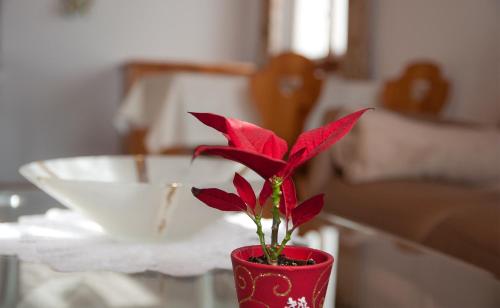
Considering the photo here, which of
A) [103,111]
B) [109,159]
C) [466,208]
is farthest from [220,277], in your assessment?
[103,111]

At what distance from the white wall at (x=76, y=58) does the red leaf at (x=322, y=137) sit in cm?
455

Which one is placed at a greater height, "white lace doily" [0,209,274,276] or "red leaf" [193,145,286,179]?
"red leaf" [193,145,286,179]

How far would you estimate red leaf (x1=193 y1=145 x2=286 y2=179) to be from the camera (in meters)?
0.39

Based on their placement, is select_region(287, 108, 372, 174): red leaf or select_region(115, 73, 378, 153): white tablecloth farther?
select_region(115, 73, 378, 153): white tablecloth

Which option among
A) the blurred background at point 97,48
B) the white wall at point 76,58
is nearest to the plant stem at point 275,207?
the blurred background at point 97,48

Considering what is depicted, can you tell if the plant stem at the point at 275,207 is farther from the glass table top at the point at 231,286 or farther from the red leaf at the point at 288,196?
the glass table top at the point at 231,286

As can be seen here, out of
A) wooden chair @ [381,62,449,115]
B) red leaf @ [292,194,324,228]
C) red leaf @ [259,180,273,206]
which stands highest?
red leaf @ [259,180,273,206]

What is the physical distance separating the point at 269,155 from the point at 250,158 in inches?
1.6

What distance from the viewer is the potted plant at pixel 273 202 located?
0.42 metres

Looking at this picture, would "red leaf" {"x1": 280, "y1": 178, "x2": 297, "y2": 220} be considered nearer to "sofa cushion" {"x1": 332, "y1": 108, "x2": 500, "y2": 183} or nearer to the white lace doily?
the white lace doily

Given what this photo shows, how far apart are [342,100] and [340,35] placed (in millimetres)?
1398

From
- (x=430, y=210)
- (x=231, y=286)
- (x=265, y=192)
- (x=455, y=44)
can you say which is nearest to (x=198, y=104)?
(x=455, y=44)

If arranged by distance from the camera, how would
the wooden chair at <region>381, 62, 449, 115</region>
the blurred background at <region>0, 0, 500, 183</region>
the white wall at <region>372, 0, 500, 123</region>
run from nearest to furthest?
the white wall at <region>372, 0, 500, 123</region>
the wooden chair at <region>381, 62, 449, 115</region>
the blurred background at <region>0, 0, 500, 183</region>

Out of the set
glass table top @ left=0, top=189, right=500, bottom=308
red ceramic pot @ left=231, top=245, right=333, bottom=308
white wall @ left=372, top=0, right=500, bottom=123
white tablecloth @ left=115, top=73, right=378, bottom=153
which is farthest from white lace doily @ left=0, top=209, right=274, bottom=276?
white tablecloth @ left=115, top=73, right=378, bottom=153
